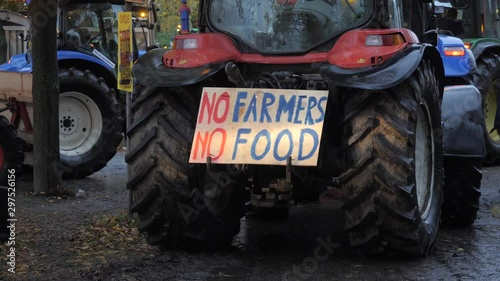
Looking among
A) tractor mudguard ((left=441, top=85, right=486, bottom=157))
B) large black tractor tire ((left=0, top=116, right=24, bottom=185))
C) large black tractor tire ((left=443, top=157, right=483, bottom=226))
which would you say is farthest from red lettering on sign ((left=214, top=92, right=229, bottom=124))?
large black tractor tire ((left=0, top=116, right=24, bottom=185))

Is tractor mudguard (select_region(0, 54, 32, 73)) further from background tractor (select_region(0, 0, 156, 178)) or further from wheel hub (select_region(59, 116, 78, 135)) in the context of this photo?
wheel hub (select_region(59, 116, 78, 135))

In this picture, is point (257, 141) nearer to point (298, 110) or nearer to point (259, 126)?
point (259, 126)

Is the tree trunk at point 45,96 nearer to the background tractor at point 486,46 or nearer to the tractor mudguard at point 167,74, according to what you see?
the tractor mudguard at point 167,74

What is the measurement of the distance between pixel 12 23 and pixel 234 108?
1595 cm

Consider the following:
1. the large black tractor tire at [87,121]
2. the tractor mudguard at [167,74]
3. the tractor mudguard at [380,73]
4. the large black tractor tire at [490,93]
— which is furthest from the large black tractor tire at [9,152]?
the large black tractor tire at [490,93]

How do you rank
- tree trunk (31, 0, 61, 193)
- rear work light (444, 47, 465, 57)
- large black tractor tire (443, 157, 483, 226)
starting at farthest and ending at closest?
rear work light (444, 47, 465, 57) → tree trunk (31, 0, 61, 193) → large black tractor tire (443, 157, 483, 226)

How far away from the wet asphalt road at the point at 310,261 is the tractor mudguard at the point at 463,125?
743mm

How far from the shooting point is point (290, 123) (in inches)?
249

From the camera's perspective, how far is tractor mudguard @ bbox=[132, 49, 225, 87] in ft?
21.7

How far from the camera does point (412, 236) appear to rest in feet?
20.9

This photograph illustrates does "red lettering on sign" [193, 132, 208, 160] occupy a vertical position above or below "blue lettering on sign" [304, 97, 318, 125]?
below

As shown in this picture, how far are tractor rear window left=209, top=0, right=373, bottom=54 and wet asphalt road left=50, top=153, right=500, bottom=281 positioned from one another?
5.07 feet

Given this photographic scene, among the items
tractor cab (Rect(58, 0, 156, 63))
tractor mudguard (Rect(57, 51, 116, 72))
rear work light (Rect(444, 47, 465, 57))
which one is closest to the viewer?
rear work light (Rect(444, 47, 465, 57))

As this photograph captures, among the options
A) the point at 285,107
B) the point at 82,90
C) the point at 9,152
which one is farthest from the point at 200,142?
the point at 82,90
